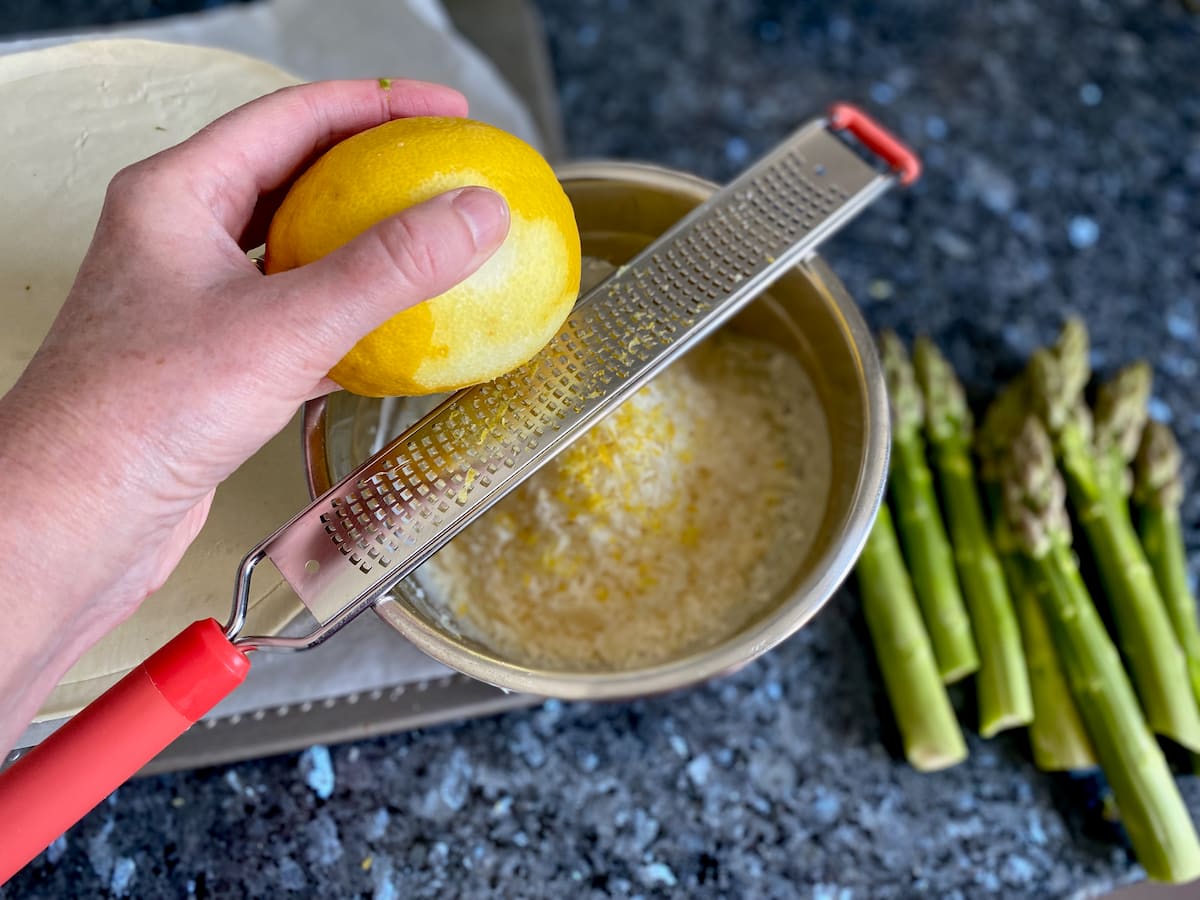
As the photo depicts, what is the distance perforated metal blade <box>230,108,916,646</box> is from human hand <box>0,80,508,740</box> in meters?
0.15

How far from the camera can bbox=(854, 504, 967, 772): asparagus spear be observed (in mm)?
1336

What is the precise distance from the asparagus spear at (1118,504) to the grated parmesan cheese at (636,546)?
49cm

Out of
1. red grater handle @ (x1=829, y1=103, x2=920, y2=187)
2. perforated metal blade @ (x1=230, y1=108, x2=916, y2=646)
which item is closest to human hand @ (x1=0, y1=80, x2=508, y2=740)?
perforated metal blade @ (x1=230, y1=108, x2=916, y2=646)

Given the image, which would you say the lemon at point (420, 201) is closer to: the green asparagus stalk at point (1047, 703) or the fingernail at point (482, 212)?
the fingernail at point (482, 212)

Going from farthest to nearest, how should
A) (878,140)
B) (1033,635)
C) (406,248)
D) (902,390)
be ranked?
(902,390)
(1033,635)
(878,140)
(406,248)

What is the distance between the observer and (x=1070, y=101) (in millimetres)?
1964

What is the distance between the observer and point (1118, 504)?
1477 mm

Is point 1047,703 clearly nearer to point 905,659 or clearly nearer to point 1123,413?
point 905,659

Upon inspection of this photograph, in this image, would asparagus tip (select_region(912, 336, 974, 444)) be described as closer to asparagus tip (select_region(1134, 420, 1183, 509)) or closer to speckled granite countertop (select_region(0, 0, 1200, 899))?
speckled granite countertop (select_region(0, 0, 1200, 899))

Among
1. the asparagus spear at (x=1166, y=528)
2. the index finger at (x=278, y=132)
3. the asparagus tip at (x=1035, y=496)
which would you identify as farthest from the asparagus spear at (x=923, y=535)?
the index finger at (x=278, y=132)

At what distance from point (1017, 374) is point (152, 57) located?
1504 mm

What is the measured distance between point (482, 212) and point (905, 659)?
94cm

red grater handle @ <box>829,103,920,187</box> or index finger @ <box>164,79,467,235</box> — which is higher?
index finger @ <box>164,79,467,235</box>

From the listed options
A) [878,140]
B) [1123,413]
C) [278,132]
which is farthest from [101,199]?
[1123,413]
